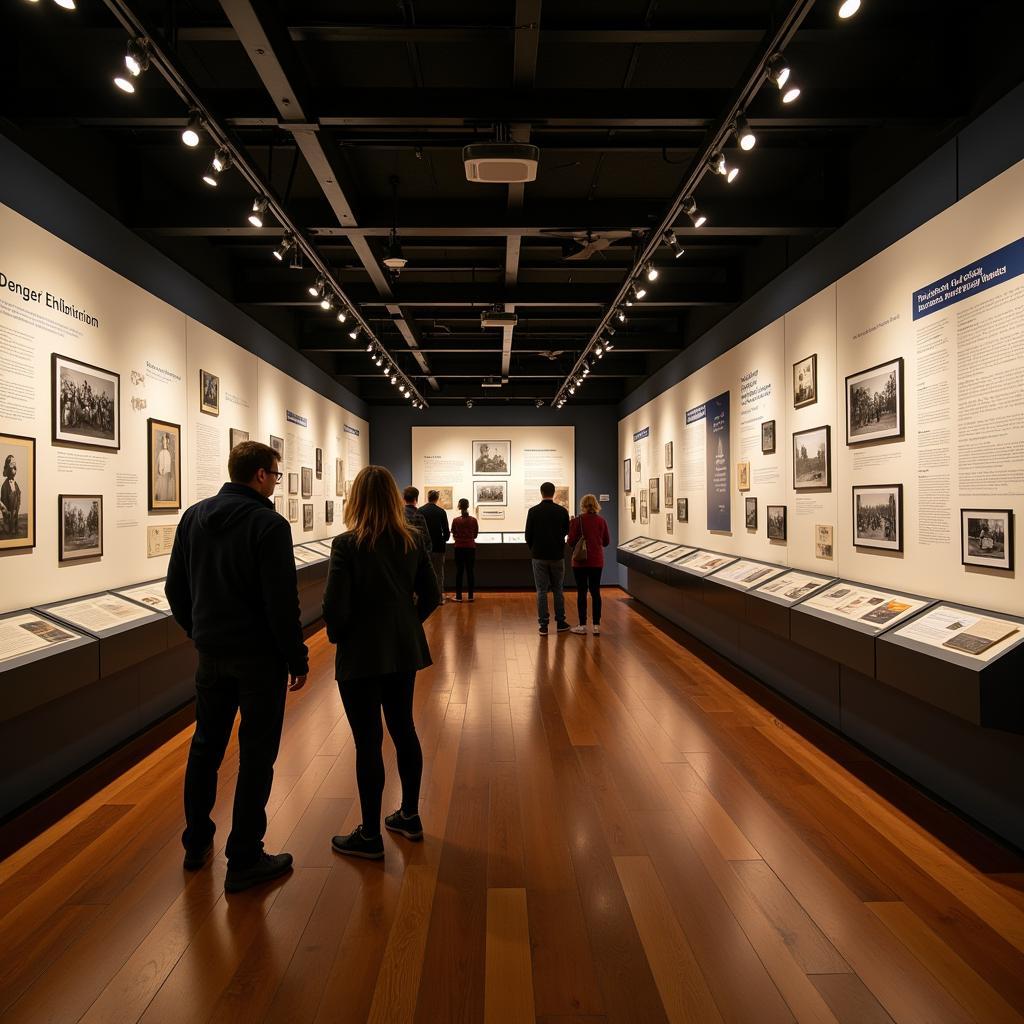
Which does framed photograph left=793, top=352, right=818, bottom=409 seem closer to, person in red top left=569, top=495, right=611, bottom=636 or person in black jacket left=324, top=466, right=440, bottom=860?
person in red top left=569, top=495, right=611, bottom=636

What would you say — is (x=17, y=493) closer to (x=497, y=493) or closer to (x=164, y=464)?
(x=164, y=464)

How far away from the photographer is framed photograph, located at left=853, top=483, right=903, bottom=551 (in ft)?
14.4

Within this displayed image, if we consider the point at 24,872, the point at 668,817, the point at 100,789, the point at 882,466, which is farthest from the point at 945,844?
the point at 100,789

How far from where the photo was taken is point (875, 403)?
4602 mm

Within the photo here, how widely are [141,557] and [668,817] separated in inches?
164

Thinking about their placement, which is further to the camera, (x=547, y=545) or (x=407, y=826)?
(x=547, y=545)

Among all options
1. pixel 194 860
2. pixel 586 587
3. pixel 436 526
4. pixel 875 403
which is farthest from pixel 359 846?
pixel 436 526

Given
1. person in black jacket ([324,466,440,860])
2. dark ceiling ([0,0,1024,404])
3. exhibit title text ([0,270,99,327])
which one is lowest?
person in black jacket ([324,466,440,860])

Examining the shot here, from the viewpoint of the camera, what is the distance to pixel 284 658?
9.64ft

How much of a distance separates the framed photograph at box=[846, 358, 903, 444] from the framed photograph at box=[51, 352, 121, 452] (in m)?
5.07

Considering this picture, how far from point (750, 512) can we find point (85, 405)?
224 inches

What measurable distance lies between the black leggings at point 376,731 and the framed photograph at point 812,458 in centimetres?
369

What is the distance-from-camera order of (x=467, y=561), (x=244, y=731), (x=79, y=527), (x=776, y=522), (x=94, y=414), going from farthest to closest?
(x=467, y=561)
(x=776, y=522)
(x=94, y=414)
(x=79, y=527)
(x=244, y=731)

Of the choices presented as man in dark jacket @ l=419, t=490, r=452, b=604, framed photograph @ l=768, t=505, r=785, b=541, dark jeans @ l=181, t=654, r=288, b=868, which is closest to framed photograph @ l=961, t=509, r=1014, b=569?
framed photograph @ l=768, t=505, r=785, b=541
